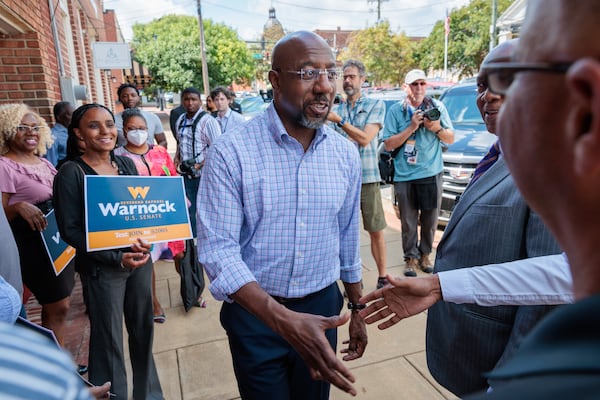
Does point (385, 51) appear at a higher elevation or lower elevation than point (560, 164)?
higher

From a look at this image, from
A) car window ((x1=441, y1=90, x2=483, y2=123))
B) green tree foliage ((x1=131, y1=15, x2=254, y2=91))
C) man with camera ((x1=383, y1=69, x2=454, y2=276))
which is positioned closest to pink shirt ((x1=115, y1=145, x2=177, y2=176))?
man with camera ((x1=383, y1=69, x2=454, y2=276))

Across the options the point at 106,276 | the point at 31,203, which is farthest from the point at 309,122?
the point at 31,203

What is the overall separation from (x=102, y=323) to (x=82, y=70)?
847cm

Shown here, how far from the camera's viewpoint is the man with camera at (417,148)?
4.48 metres

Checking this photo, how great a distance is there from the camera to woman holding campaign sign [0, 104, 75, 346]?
295 centimetres

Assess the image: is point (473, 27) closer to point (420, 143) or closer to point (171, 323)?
point (420, 143)

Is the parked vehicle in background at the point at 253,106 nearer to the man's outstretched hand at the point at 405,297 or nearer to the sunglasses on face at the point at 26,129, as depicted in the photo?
the sunglasses on face at the point at 26,129

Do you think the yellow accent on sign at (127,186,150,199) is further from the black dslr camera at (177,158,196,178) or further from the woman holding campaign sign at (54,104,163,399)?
the black dslr camera at (177,158,196,178)

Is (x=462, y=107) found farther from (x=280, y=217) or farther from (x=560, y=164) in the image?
(x=560, y=164)

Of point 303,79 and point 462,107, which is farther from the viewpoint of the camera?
point 462,107

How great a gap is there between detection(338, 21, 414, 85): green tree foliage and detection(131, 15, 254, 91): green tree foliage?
9823 mm

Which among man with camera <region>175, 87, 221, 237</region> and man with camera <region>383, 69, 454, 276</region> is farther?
man with camera <region>175, 87, 221, 237</region>

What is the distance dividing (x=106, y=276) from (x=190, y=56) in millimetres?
29891

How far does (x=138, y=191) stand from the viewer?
101 inches
